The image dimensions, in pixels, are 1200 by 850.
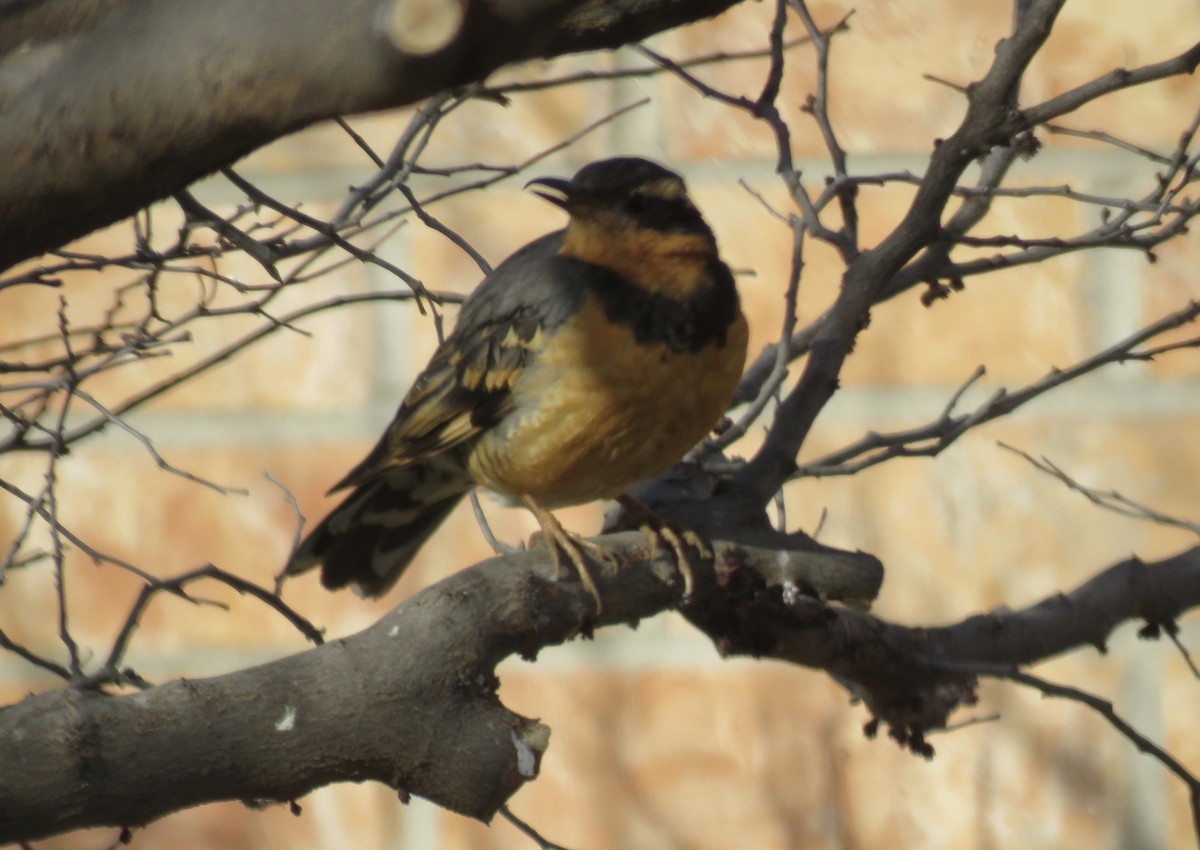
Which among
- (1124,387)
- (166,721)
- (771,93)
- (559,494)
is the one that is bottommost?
(166,721)

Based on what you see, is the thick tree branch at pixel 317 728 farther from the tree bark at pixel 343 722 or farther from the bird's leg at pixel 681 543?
the bird's leg at pixel 681 543

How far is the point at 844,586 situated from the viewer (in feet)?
5.18

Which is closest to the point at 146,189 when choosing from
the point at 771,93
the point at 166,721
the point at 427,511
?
the point at 166,721

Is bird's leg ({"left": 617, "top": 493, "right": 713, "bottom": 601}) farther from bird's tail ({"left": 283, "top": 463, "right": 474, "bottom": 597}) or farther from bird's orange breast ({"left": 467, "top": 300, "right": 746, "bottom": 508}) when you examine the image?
bird's tail ({"left": 283, "top": 463, "right": 474, "bottom": 597})

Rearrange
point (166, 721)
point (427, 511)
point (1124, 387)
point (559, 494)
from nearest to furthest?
point (166, 721), point (559, 494), point (427, 511), point (1124, 387)

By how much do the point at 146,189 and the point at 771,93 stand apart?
47.3 inches

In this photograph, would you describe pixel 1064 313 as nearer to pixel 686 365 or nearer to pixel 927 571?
pixel 927 571

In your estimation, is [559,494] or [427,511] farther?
[427,511]

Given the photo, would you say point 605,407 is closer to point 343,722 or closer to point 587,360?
point 587,360

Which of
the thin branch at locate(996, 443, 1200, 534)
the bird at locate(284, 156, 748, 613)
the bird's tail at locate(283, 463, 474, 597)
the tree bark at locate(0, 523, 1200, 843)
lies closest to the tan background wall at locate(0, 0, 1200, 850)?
the thin branch at locate(996, 443, 1200, 534)

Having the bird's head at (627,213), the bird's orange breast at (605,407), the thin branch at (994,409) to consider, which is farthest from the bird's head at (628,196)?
the thin branch at (994,409)

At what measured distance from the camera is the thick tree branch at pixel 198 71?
60 centimetres

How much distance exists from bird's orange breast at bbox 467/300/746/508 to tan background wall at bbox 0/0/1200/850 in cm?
71

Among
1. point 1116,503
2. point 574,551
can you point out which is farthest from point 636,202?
point 1116,503
